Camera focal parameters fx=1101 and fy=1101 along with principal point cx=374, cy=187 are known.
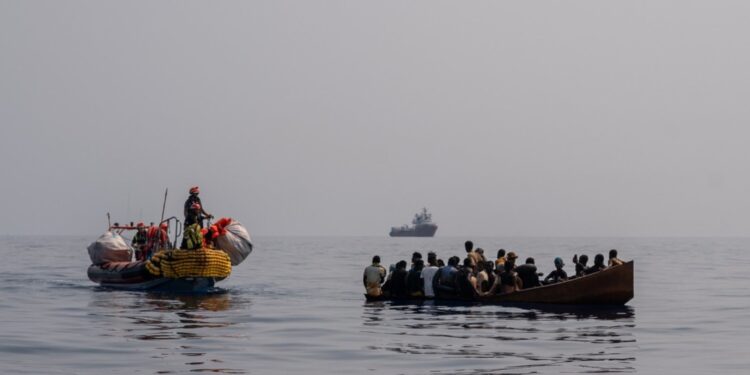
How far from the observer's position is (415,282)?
31422 millimetres

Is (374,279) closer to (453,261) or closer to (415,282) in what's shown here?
(415,282)

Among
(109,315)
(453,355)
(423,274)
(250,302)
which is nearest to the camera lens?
(453,355)

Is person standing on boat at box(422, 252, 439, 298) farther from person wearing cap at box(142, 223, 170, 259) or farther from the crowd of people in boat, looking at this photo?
person wearing cap at box(142, 223, 170, 259)

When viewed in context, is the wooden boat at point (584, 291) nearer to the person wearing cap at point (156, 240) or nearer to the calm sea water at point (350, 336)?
the calm sea water at point (350, 336)

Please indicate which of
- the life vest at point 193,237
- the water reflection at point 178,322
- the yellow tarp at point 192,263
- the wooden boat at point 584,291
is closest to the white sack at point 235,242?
the yellow tarp at point 192,263

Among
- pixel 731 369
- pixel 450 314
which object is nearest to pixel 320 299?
pixel 450 314

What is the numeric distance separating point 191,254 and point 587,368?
1949 centimetres

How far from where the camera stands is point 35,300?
35.3m

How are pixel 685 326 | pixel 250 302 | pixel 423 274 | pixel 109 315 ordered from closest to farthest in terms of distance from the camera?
pixel 685 326 → pixel 109 315 → pixel 423 274 → pixel 250 302

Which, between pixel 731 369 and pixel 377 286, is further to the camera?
pixel 377 286

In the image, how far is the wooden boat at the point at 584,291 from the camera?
98.9ft

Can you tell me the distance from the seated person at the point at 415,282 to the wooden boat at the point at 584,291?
1.33 meters

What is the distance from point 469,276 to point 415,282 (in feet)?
5.98

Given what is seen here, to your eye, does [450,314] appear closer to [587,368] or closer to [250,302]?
[250,302]
